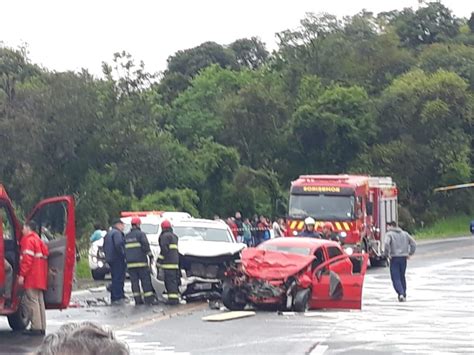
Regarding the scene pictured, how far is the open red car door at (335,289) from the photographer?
21.1m

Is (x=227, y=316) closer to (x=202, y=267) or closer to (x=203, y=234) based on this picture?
(x=202, y=267)

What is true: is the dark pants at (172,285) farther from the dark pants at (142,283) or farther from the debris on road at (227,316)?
the debris on road at (227,316)

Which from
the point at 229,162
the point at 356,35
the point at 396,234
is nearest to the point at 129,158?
the point at 229,162

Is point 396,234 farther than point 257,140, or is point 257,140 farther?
point 257,140

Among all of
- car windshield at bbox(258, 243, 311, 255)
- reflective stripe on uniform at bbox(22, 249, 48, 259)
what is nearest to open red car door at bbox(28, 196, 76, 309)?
reflective stripe on uniform at bbox(22, 249, 48, 259)

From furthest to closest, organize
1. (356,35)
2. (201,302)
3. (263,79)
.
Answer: (356,35), (263,79), (201,302)

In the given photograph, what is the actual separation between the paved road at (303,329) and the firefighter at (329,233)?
609cm

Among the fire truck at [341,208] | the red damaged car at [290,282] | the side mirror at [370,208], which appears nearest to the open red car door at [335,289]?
the red damaged car at [290,282]

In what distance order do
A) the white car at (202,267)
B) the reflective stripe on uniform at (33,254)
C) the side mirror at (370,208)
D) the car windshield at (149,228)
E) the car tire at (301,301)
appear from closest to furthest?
the reflective stripe on uniform at (33,254)
the car tire at (301,301)
the white car at (202,267)
the car windshield at (149,228)
the side mirror at (370,208)

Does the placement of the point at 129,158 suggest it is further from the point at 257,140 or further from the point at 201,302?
the point at 201,302

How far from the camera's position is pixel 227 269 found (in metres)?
22.0

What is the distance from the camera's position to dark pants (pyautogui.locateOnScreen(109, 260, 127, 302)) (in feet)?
74.8

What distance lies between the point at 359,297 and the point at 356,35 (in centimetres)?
7155

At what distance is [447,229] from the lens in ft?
229
